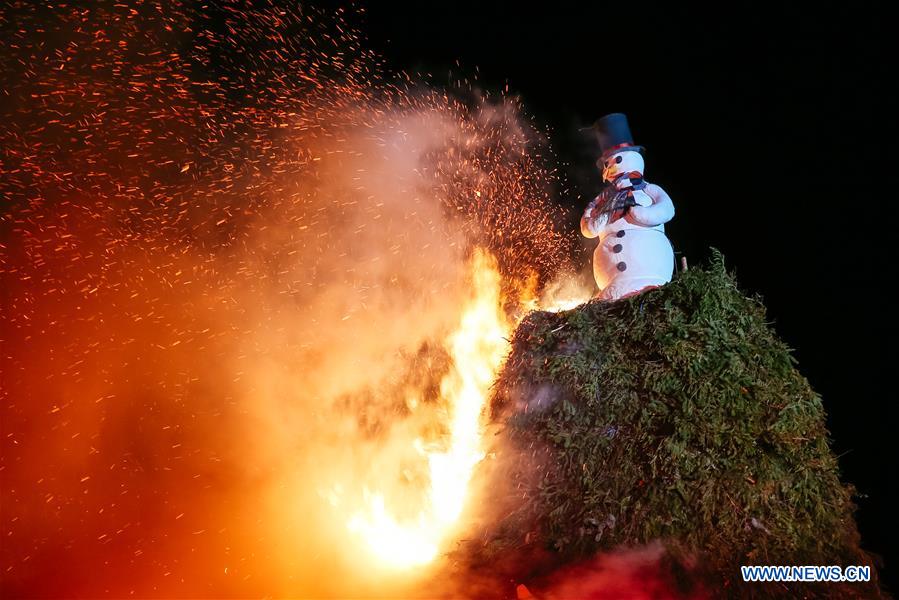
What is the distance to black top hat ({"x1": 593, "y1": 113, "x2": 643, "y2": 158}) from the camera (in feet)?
15.4

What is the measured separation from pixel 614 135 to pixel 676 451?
277 cm

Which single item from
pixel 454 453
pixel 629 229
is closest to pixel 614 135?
pixel 629 229

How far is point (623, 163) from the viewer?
4.59 m

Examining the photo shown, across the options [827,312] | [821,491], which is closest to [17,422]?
[821,491]

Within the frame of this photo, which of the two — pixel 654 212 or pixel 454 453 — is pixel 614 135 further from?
pixel 454 453

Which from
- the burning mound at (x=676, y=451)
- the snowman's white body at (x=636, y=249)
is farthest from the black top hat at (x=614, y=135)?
the burning mound at (x=676, y=451)

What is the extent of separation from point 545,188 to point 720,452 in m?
3.87

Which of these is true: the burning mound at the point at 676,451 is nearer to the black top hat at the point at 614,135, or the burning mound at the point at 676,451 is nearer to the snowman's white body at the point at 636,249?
the snowman's white body at the point at 636,249

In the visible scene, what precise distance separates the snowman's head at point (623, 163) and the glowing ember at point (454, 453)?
1602 mm

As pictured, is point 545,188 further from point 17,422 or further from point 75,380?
point 17,422

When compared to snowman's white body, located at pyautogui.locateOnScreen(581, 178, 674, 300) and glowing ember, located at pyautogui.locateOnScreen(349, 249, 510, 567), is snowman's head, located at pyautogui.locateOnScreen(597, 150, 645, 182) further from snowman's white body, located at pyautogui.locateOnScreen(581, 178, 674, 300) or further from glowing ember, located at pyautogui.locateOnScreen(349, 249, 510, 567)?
glowing ember, located at pyautogui.locateOnScreen(349, 249, 510, 567)

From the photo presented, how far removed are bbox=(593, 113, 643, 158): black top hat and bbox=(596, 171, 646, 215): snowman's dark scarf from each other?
0.99ft

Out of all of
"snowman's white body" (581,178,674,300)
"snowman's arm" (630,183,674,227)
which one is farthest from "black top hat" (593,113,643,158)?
"snowman's arm" (630,183,674,227)

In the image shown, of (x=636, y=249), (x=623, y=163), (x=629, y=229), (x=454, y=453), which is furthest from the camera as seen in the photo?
(x=623, y=163)
